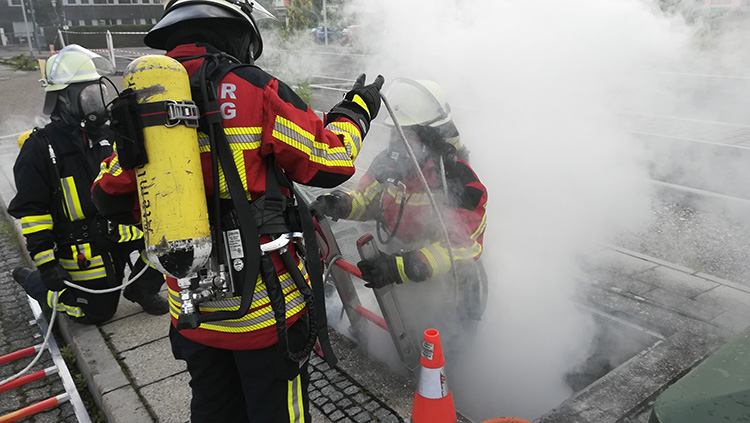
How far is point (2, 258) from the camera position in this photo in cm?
563

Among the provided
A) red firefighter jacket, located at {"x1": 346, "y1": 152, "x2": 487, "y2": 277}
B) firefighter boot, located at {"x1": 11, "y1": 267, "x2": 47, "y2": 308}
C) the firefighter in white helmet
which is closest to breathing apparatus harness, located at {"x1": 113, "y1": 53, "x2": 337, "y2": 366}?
the firefighter in white helmet

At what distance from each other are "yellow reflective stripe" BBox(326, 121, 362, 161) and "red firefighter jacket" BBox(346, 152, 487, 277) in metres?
1.14

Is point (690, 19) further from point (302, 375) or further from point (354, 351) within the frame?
point (302, 375)

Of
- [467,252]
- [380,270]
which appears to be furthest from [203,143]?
[467,252]

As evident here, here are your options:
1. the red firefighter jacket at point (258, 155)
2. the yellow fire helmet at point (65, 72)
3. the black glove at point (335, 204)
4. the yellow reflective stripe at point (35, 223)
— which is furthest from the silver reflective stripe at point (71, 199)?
the red firefighter jacket at point (258, 155)

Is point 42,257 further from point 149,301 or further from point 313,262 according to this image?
point 313,262

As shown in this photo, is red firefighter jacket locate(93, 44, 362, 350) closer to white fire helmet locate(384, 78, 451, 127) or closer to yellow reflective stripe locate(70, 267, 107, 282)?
white fire helmet locate(384, 78, 451, 127)

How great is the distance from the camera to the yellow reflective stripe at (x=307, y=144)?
74.2 inches

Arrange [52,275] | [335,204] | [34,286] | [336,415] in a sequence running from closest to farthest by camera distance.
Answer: [336,415] < [335,204] < [52,275] < [34,286]

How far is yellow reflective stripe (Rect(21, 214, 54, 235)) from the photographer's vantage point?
3.57 meters

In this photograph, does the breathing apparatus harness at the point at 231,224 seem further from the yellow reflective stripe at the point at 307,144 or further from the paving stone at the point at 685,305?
the paving stone at the point at 685,305

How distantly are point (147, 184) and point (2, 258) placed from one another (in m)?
5.05

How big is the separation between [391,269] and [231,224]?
1.29 meters

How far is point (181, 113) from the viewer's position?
1.71m
